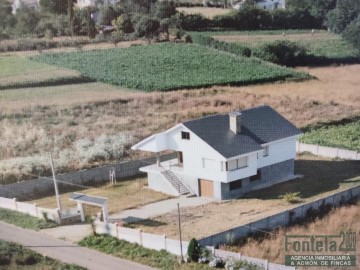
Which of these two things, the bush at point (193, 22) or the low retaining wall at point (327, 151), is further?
the bush at point (193, 22)

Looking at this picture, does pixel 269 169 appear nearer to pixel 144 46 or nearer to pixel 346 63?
pixel 144 46

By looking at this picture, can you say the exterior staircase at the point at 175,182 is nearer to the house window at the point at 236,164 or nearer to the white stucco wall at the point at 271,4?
the house window at the point at 236,164

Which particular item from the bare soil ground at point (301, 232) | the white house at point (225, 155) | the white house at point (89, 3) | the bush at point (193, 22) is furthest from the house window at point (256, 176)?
the bush at point (193, 22)

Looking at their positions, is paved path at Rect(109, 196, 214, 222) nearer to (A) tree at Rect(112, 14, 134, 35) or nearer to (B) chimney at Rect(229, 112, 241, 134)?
(B) chimney at Rect(229, 112, 241, 134)

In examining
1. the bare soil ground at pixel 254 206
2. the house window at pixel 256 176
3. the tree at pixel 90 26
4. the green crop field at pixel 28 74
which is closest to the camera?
the bare soil ground at pixel 254 206

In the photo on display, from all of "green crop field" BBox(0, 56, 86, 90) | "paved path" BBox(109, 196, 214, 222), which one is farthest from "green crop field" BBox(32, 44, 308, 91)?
"paved path" BBox(109, 196, 214, 222)

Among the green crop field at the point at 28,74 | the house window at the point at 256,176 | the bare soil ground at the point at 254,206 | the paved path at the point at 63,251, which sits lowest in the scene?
the paved path at the point at 63,251

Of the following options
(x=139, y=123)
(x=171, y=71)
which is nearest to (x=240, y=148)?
(x=139, y=123)
